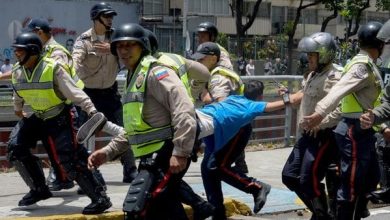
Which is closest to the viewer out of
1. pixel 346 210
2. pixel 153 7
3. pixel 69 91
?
pixel 346 210

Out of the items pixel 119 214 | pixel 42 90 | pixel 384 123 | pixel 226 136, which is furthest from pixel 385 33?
pixel 42 90

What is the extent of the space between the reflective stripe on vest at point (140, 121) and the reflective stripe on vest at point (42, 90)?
6.21ft

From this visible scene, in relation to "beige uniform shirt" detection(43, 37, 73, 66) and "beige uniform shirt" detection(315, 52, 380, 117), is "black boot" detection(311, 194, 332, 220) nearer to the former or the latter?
"beige uniform shirt" detection(315, 52, 380, 117)

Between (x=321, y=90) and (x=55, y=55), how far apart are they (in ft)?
8.57

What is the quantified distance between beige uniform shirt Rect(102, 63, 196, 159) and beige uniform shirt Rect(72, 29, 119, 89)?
11.5 feet

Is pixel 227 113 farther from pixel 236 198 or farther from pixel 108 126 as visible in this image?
pixel 236 198

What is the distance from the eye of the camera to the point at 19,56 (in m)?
7.75

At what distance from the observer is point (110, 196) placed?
8.80 metres

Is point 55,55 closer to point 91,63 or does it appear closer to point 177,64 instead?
point 91,63

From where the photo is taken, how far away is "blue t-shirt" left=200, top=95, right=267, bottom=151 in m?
6.91

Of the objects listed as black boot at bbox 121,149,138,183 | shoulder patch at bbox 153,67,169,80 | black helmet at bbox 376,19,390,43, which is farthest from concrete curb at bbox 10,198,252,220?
black helmet at bbox 376,19,390,43

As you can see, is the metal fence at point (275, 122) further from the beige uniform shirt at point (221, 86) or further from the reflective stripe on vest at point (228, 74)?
the beige uniform shirt at point (221, 86)

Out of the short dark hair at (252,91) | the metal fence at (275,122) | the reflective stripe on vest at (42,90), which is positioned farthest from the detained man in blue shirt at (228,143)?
the metal fence at (275,122)

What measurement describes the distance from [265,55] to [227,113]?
34.1 m
